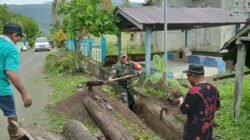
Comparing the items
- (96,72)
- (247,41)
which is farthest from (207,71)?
(247,41)

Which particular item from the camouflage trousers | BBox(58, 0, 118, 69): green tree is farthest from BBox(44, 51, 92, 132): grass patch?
BBox(58, 0, 118, 69): green tree

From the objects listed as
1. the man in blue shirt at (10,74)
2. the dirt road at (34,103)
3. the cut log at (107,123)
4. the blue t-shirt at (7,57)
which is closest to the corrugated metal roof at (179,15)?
the dirt road at (34,103)

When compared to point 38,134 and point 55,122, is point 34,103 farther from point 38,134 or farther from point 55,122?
point 38,134

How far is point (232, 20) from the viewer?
15.7 meters

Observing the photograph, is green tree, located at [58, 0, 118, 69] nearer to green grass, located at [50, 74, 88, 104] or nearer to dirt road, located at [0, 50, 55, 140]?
green grass, located at [50, 74, 88, 104]

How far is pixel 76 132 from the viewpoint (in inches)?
250

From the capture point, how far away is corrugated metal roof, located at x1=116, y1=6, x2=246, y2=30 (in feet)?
42.8

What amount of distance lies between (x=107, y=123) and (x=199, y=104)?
9.04 feet

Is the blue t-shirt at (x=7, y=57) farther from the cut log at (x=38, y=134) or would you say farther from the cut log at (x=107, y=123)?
the cut log at (x=107, y=123)

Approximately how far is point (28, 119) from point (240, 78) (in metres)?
5.05

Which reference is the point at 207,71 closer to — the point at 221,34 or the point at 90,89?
the point at 90,89

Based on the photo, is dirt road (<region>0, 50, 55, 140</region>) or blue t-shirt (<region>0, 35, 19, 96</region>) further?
dirt road (<region>0, 50, 55, 140</region>)

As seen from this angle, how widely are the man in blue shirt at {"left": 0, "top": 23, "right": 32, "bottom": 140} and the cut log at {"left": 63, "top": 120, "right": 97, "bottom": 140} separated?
104cm

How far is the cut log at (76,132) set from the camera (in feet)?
20.0
